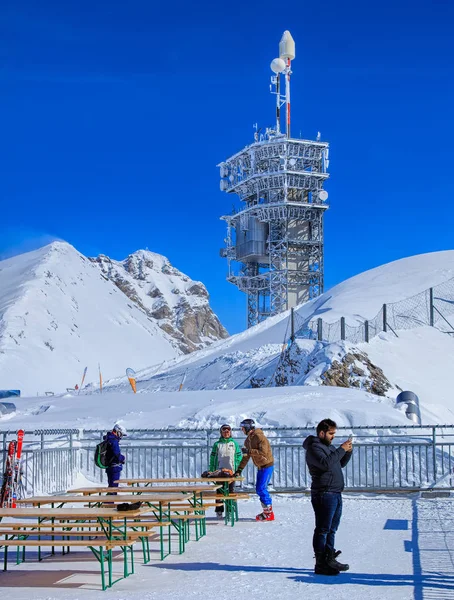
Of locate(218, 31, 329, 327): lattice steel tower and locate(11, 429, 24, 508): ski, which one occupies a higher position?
locate(218, 31, 329, 327): lattice steel tower

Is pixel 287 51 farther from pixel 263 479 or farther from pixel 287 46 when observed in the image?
pixel 263 479

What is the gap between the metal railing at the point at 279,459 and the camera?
16.4 m

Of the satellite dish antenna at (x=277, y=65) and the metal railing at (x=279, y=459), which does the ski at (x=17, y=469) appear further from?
the satellite dish antenna at (x=277, y=65)

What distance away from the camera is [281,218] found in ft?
258

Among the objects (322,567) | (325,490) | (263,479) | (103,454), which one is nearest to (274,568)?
(322,567)

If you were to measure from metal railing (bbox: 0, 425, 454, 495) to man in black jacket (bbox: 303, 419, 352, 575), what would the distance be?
7639 mm

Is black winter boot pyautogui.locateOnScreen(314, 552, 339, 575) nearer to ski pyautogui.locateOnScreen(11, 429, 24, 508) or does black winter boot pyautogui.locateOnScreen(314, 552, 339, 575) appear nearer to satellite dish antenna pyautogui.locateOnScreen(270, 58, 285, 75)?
ski pyautogui.locateOnScreen(11, 429, 24, 508)

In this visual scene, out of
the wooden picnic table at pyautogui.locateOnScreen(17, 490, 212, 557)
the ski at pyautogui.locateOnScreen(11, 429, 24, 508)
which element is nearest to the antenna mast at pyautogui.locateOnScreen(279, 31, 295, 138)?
the ski at pyautogui.locateOnScreen(11, 429, 24, 508)

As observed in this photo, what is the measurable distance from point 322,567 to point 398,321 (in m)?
26.1

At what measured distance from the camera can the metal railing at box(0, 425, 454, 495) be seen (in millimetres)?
16391

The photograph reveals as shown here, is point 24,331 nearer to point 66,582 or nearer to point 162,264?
point 66,582

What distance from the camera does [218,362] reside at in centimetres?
3800

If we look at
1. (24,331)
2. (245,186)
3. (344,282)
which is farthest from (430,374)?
(245,186)

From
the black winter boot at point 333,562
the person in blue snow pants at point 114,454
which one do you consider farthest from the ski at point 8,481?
the black winter boot at point 333,562
